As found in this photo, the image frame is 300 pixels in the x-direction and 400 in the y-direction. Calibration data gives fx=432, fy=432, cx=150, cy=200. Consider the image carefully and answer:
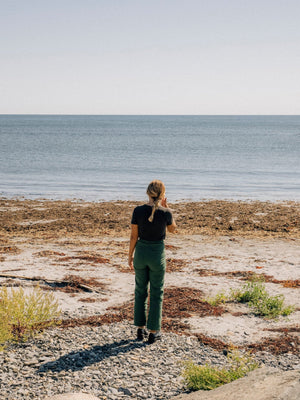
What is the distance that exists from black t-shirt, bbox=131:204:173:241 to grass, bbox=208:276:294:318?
312 centimetres

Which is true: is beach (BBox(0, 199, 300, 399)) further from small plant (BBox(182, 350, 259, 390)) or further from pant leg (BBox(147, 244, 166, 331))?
pant leg (BBox(147, 244, 166, 331))

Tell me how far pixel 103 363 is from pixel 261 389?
2.42m

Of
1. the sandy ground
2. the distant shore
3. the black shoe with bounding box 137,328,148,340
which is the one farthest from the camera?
the distant shore

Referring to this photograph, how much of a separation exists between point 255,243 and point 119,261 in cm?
539

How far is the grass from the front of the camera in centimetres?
834

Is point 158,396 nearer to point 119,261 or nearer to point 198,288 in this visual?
point 198,288

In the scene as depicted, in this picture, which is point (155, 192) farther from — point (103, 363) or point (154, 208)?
point (103, 363)

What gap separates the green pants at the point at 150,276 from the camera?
6.39 meters

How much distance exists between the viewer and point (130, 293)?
9492 millimetres

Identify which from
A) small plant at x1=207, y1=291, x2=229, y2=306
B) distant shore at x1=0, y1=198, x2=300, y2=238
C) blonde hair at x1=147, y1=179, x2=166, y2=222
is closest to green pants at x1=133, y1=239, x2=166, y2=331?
blonde hair at x1=147, y1=179, x2=166, y2=222

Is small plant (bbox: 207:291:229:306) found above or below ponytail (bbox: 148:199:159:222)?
below

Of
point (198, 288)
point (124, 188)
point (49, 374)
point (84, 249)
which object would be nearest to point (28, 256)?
point (84, 249)

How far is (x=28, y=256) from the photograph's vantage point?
12.7m

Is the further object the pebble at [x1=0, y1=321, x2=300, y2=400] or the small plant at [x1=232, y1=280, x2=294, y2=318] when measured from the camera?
the small plant at [x1=232, y1=280, x2=294, y2=318]
